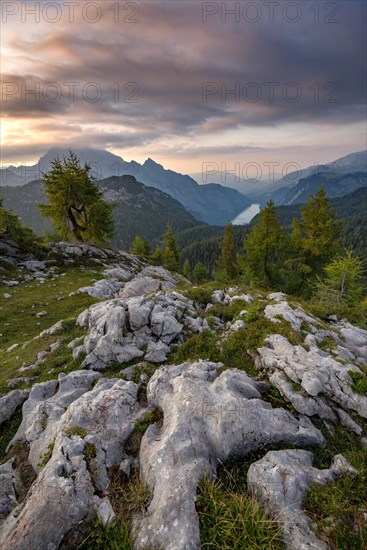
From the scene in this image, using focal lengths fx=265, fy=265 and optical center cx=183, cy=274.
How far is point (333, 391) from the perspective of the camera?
A: 9.77 meters

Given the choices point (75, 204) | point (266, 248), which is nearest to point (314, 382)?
point (266, 248)

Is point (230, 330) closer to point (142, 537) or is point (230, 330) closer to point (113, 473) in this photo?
point (113, 473)

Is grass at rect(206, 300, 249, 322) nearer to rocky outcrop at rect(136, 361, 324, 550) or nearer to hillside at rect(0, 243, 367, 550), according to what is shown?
hillside at rect(0, 243, 367, 550)

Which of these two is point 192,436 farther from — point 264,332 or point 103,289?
point 103,289

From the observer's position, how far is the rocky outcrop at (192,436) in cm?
616

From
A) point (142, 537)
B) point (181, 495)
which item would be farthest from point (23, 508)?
point (181, 495)

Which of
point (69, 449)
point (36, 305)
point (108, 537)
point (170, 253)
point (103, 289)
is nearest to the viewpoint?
point (108, 537)

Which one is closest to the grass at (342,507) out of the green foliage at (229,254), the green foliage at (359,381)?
the green foliage at (359,381)

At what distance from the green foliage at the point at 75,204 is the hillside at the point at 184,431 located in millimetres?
31849

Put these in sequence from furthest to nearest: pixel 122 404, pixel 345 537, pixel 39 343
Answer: pixel 39 343 → pixel 122 404 → pixel 345 537

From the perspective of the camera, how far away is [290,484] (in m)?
6.71

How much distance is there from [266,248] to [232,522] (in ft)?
122

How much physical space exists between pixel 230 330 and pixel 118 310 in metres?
6.38

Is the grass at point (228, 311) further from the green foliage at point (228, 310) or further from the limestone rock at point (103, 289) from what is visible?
the limestone rock at point (103, 289)
